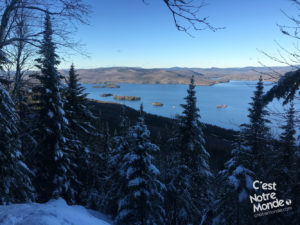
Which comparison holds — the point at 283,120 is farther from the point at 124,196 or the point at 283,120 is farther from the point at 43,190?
the point at 43,190

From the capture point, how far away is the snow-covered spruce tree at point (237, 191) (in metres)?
8.65

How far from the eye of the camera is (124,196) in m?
10.0

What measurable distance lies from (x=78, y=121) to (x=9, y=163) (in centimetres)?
668

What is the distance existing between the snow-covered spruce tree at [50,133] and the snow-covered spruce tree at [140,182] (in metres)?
3.89

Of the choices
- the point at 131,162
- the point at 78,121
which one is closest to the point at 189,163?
the point at 131,162

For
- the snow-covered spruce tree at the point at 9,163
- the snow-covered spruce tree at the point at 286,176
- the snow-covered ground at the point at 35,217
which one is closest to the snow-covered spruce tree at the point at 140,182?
the snow-covered spruce tree at the point at 9,163

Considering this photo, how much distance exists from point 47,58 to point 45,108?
9.02 ft

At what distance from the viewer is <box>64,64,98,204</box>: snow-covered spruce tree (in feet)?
41.4

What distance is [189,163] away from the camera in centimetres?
1136

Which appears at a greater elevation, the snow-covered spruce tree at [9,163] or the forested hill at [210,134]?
the snow-covered spruce tree at [9,163]

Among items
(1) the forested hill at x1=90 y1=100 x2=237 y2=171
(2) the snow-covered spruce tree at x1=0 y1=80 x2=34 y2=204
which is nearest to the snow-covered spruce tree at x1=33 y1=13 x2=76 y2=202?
(2) the snow-covered spruce tree at x1=0 y1=80 x2=34 y2=204

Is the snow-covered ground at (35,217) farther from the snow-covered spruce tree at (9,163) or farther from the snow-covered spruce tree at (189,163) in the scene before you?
the snow-covered spruce tree at (189,163)

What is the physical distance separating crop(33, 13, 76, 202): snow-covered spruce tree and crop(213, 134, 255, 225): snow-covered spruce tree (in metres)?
9.15

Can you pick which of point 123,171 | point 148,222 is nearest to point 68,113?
point 123,171
